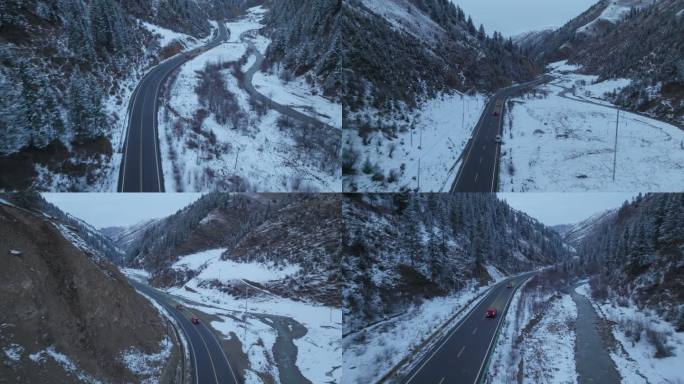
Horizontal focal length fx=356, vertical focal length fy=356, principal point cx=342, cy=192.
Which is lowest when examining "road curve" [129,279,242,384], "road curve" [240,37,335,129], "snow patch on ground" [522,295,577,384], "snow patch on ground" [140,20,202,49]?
"road curve" [129,279,242,384]

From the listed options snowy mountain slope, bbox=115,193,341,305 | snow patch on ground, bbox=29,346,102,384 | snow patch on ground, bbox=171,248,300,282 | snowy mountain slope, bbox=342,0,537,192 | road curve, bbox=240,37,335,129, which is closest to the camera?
snow patch on ground, bbox=29,346,102,384

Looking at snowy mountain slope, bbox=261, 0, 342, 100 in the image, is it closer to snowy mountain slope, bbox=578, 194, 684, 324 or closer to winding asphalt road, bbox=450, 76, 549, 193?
winding asphalt road, bbox=450, 76, 549, 193

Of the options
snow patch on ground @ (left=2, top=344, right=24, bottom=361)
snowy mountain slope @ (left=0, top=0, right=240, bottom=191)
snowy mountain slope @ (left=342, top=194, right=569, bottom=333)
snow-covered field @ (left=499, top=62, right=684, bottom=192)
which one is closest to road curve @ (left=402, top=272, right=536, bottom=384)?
snowy mountain slope @ (left=342, top=194, right=569, bottom=333)

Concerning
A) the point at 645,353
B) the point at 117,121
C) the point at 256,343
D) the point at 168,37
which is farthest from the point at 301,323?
the point at 168,37

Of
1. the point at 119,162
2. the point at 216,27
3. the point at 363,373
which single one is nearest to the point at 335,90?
→ the point at 119,162

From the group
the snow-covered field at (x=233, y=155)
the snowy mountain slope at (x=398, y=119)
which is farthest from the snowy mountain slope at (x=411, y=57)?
the snow-covered field at (x=233, y=155)

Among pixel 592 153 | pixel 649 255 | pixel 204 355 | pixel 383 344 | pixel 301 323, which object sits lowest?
pixel 204 355

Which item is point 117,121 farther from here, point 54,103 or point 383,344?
point 383,344
